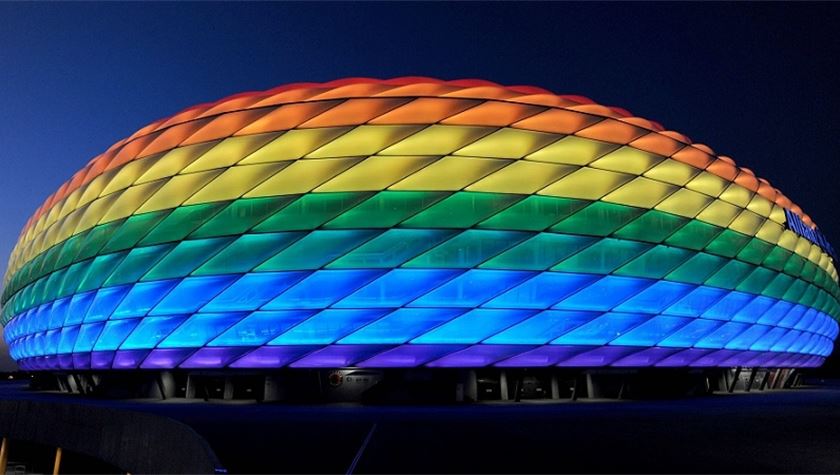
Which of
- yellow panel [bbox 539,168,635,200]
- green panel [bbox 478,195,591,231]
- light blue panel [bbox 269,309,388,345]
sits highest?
yellow panel [bbox 539,168,635,200]

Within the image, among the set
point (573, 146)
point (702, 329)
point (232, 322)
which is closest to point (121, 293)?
point (232, 322)

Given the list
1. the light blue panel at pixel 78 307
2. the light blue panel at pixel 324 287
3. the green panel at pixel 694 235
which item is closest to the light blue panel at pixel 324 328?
the light blue panel at pixel 324 287

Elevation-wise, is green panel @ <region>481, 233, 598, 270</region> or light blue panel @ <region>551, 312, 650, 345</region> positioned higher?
green panel @ <region>481, 233, 598, 270</region>

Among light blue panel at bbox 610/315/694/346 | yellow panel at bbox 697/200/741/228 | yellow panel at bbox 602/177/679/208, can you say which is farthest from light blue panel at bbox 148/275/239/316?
yellow panel at bbox 697/200/741/228

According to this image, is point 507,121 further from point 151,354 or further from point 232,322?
point 151,354

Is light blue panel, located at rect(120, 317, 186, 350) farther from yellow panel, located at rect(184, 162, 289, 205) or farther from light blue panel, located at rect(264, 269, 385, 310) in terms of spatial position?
light blue panel, located at rect(264, 269, 385, 310)

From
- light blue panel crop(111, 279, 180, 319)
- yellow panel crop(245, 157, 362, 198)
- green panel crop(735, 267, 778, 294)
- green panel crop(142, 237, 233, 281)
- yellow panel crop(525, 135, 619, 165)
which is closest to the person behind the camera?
yellow panel crop(245, 157, 362, 198)

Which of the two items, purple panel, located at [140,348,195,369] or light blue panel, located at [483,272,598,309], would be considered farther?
purple panel, located at [140,348,195,369]

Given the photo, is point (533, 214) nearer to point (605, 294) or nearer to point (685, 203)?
point (605, 294)
